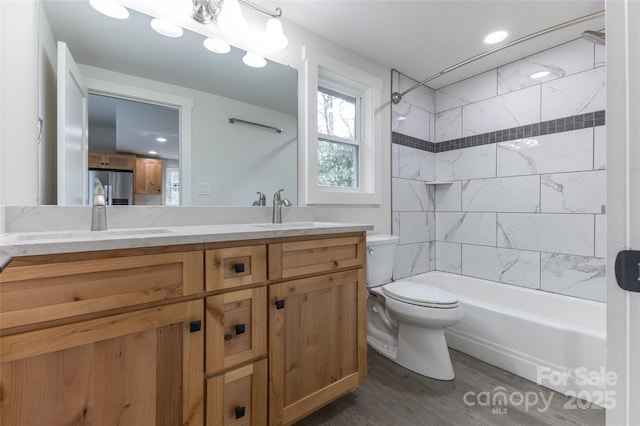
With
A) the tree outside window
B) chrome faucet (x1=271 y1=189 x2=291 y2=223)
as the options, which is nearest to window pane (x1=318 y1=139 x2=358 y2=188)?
the tree outside window

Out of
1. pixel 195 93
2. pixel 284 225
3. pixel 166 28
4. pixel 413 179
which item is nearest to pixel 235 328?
pixel 284 225

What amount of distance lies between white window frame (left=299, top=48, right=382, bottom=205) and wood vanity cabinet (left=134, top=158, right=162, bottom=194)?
2.84 feet

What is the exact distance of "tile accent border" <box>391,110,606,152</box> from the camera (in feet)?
6.69

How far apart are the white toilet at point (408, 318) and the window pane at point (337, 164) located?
1.82 feet

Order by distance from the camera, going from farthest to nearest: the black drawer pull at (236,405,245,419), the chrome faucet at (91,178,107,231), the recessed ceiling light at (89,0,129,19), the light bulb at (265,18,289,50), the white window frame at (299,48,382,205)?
the white window frame at (299,48,382,205) → the light bulb at (265,18,289,50) → the recessed ceiling light at (89,0,129,19) → the chrome faucet at (91,178,107,231) → the black drawer pull at (236,405,245,419)

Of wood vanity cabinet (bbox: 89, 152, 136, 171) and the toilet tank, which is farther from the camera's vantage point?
the toilet tank

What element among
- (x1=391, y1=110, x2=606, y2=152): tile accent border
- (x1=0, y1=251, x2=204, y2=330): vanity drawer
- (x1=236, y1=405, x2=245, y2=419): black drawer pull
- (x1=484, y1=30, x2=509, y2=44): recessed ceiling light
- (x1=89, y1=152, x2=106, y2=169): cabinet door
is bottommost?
(x1=236, y1=405, x2=245, y2=419): black drawer pull

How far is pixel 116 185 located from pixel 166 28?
852 mm

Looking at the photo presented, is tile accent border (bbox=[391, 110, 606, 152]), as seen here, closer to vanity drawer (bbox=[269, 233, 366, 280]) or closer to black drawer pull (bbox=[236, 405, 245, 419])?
vanity drawer (bbox=[269, 233, 366, 280])

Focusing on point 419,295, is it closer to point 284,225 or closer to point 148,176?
point 284,225

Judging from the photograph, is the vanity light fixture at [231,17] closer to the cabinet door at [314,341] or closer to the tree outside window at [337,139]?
the tree outside window at [337,139]

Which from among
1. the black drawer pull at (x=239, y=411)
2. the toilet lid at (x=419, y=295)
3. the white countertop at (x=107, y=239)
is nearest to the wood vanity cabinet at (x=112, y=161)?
the white countertop at (x=107, y=239)

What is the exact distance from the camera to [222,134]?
167 cm

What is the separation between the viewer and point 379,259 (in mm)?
2068
